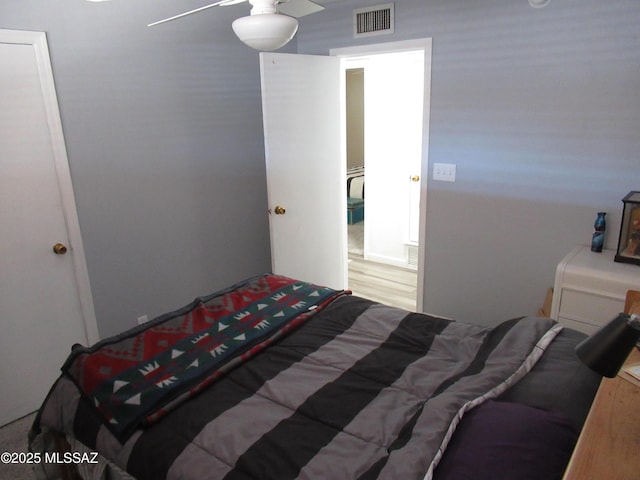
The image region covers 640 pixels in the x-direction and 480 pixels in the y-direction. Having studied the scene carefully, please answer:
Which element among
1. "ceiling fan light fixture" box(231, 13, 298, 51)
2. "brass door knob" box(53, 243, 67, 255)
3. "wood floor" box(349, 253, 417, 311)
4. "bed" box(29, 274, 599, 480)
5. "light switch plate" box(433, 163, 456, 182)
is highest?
"ceiling fan light fixture" box(231, 13, 298, 51)

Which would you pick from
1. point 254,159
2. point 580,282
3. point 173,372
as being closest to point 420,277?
point 580,282

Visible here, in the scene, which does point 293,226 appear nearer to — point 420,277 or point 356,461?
point 420,277

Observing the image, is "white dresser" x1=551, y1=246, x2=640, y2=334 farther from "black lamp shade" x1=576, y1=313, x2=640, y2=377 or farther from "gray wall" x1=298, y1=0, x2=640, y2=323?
"black lamp shade" x1=576, y1=313, x2=640, y2=377

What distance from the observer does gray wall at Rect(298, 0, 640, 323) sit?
2414mm

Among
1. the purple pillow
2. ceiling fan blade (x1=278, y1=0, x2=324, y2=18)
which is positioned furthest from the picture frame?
ceiling fan blade (x1=278, y1=0, x2=324, y2=18)

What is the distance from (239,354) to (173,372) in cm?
26

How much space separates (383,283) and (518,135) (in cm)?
198

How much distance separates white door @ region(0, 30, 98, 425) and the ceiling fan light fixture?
1.50 metres

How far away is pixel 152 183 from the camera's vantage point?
114 inches

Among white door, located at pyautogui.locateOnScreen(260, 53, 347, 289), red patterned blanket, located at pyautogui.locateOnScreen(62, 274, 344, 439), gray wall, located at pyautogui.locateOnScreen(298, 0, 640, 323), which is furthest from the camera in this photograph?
white door, located at pyautogui.locateOnScreen(260, 53, 347, 289)

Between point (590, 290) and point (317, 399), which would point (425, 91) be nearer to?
point (590, 290)

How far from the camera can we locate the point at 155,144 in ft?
9.42

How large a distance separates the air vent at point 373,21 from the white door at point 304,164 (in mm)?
298

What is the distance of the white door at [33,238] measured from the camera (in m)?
2.27
